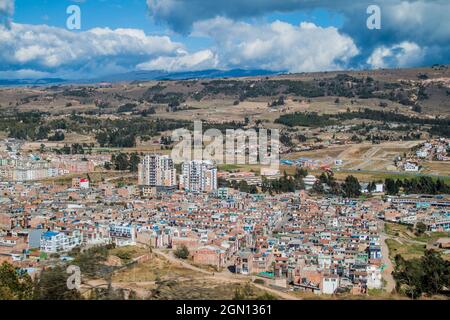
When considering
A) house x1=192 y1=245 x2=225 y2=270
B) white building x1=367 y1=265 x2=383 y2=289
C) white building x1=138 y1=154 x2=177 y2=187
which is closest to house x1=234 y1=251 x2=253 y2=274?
house x1=192 y1=245 x2=225 y2=270

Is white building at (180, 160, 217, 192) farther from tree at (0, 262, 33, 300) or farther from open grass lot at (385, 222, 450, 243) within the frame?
tree at (0, 262, 33, 300)

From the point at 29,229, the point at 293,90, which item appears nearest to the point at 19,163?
the point at 29,229

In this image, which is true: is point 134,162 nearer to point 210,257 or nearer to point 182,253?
point 182,253

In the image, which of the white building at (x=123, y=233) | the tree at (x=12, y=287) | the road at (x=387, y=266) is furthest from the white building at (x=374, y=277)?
the tree at (x=12, y=287)

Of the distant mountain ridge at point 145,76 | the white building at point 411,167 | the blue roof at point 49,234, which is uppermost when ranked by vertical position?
the distant mountain ridge at point 145,76

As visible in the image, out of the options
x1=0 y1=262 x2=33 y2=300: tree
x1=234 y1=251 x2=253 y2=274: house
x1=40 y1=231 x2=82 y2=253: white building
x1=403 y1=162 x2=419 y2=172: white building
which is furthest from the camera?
x1=403 y1=162 x2=419 y2=172: white building

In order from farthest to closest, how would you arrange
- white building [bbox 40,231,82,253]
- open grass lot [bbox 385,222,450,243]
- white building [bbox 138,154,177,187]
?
1. white building [bbox 138,154,177,187]
2. open grass lot [bbox 385,222,450,243]
3. white building [bbox 40,231,82,253]

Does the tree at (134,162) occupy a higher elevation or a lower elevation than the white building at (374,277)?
higher

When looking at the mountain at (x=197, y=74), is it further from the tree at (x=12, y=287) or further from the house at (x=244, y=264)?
the tree at (x=12, y=287)

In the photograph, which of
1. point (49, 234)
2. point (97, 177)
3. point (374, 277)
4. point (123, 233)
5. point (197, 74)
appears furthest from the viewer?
point (197, 74)

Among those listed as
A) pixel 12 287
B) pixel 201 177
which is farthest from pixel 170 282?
pixel 201 177
